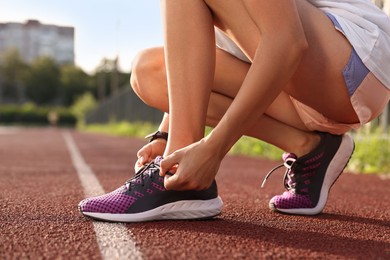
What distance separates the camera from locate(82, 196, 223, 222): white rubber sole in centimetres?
196

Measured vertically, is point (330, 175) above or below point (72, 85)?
above

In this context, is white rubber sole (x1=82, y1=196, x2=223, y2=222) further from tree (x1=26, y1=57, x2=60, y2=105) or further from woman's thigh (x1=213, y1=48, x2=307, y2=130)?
tree (x1=26, y1=57, x2=60, y2=105)

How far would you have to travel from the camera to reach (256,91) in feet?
5.86

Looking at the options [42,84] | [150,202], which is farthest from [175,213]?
[42,84]

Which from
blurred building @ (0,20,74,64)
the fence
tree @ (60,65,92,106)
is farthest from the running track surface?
blurred building @ (0,20,74,64)

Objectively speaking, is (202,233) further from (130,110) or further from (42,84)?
(42,84)

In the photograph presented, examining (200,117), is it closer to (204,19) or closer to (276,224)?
(204,19)

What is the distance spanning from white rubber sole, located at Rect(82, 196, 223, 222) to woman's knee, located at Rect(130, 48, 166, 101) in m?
0.58

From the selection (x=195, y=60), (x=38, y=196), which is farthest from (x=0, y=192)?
(x=195, y=60)

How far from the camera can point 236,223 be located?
2.09m

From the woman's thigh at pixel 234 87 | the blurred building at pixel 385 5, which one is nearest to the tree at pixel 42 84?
the blurred building at pixel 385 5

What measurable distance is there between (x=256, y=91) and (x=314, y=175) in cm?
69

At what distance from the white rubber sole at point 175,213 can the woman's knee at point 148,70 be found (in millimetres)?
579

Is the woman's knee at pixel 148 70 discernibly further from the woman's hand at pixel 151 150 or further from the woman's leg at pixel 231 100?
the woman's hand at pixel 151 150
